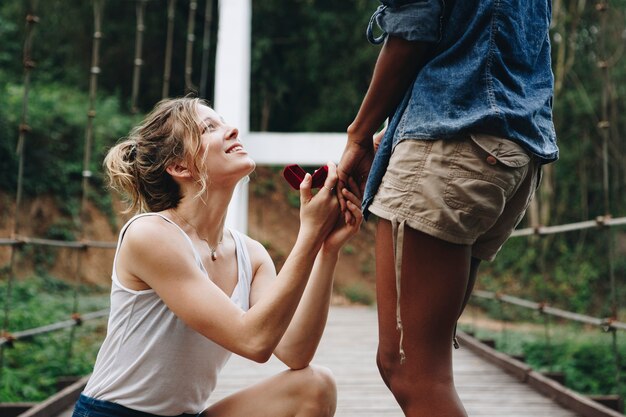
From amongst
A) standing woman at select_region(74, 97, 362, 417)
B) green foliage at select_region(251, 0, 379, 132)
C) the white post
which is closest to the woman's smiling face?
standing woman at select_region(74, 97, 362, 417)

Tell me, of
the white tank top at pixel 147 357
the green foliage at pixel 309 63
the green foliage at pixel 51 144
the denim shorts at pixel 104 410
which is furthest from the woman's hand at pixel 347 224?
the green foliage at pixel 309 63

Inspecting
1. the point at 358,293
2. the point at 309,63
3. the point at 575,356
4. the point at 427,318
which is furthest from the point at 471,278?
the point at 309,63

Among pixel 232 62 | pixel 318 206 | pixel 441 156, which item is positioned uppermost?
pixel 232 62

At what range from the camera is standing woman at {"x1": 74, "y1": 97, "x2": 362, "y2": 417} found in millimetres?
1246

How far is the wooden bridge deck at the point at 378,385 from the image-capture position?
102 inches

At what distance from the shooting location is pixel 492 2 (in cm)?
109

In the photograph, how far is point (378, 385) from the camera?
310 centimetres

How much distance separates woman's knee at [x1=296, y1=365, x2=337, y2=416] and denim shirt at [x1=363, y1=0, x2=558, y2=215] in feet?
1.49

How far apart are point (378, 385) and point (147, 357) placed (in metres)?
1.92

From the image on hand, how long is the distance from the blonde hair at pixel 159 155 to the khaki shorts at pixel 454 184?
18.2 inches

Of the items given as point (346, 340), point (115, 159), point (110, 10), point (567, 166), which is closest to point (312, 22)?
point (110, 10)

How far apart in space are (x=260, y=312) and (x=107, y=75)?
40.1 feet

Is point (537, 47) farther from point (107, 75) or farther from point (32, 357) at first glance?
point (107, 75)

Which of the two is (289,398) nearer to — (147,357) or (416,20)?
(147,357)
